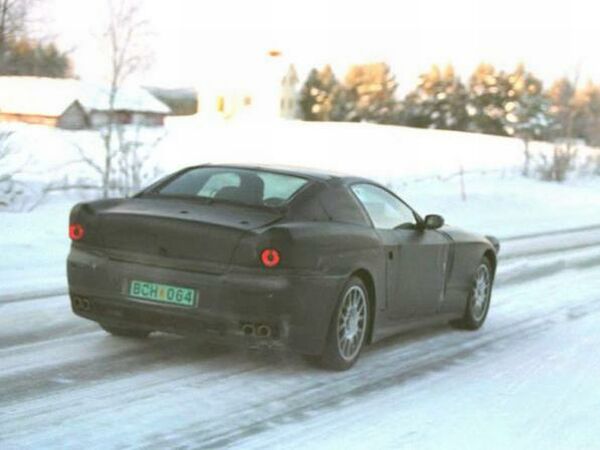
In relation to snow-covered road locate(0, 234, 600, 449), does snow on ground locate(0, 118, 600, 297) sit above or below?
below

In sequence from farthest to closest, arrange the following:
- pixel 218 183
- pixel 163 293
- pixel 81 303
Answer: pixel 218 183 → pixel 81 303 → pixel 163 293

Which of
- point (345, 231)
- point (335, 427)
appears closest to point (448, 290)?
point (345, 231)

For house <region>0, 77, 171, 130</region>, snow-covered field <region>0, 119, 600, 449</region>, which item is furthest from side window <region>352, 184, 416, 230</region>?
house <region>0, 77, 171, 130</region>

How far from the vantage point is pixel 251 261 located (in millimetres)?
5848

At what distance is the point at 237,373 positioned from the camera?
20.5ft

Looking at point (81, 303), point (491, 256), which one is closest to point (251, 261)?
point (81, 303)

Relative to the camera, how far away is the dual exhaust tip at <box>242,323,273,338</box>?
587cm

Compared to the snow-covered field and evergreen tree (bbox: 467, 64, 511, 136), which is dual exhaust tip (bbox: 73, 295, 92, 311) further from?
evergreen tree (bbox: 467, 64, 511, 136)

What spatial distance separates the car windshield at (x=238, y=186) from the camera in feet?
21.4

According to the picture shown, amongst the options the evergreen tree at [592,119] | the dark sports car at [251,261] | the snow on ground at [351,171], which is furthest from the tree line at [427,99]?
the dark sports car at [251,261]

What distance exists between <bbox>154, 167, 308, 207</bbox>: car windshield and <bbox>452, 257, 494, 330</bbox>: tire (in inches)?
98.6

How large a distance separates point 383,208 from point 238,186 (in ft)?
4.02

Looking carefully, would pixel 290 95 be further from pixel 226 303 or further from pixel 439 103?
→ pixel 226 303

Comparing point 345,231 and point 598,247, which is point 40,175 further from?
point 345,231
